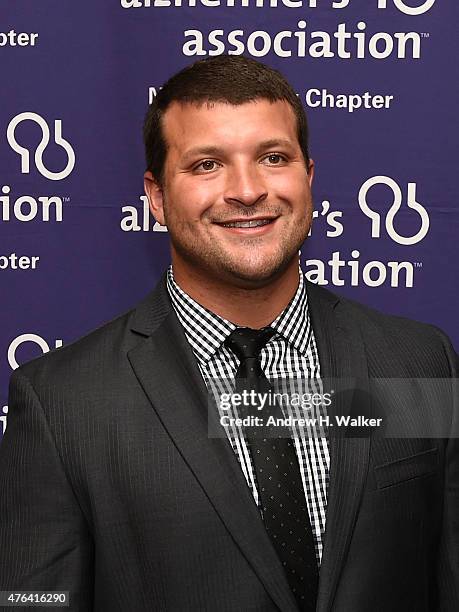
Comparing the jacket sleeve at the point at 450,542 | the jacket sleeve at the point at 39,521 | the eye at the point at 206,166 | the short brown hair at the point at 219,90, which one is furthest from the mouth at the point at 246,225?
the jacket sleeve at the point at 450,542

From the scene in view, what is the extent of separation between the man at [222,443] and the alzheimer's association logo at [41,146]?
0.55 metres

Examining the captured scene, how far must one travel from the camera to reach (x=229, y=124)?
5.33 ft

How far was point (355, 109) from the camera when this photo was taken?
7.38 feet

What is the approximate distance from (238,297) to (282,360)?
0.16 m

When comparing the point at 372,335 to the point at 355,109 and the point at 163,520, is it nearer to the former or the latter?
the point at 163,520

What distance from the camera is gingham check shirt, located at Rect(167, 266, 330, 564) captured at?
62.4 inches

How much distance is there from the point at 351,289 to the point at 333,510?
909 mm

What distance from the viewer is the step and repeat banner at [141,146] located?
2221 millimetres

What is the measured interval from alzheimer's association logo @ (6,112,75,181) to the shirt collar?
0.65 metres

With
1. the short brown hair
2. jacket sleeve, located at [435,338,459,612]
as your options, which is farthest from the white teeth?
jacket sleeve, located at [435,338,459,612]

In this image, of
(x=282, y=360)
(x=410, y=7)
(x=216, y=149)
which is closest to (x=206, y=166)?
(x=216, y=149)

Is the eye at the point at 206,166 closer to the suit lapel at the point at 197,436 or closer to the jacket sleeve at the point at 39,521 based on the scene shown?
the suit lapel at the point at 197,436

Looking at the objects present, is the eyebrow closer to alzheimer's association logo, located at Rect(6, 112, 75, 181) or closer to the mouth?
the mouth

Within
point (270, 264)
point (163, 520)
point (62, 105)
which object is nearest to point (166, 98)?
point (270, 264)
